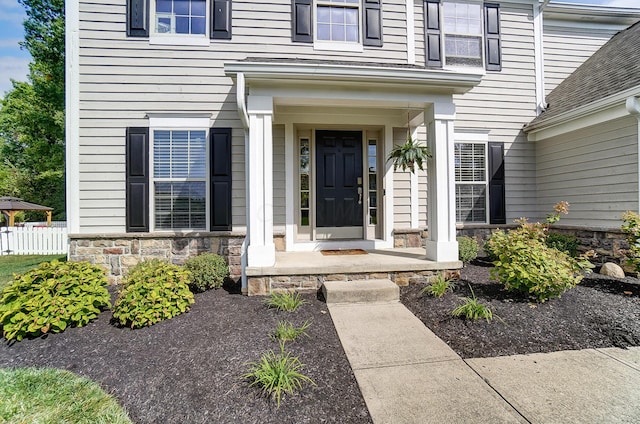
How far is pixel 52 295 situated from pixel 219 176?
8.44 feet

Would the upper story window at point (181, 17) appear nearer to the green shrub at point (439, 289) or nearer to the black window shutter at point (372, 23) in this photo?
the black window shutter at point (372, 23)

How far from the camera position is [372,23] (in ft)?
17.0

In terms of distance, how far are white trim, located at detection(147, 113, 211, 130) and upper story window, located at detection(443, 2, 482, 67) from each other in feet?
15.0

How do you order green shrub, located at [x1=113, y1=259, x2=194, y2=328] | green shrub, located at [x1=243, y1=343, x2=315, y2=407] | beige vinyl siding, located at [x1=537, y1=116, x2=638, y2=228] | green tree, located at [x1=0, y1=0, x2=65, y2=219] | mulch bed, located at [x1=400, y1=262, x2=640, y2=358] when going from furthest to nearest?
green tree, located at [x1=0, y1=0, x2=65, y2=219]
beige vinyl siding, located at [x1=537, y1=116, x2=638, y2=228]
green shrub, located at [x1=113, y1=259, x2=194, y2=328]
mulch bed, located at [x1=400, y1=262, x2=640, y2=358]
green shrub, located at [x1=243, y1=343, x2=315, y2=407]

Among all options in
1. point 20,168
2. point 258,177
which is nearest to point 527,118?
point 258,177

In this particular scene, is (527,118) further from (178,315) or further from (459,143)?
(178,315)

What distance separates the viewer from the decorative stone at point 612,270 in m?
4.23

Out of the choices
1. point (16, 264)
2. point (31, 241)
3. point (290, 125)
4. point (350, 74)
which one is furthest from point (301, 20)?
point (31, 241)

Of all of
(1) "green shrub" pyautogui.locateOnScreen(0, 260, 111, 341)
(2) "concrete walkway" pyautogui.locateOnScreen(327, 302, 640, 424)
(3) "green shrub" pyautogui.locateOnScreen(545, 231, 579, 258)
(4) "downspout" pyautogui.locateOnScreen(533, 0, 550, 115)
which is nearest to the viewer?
(2) "concrete walkway" pyautogui.locateOnScreen(327, 302, 640, 424)

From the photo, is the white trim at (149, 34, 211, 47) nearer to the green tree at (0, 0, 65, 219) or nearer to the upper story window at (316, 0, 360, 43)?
the upper story window at (316, 0, 360, 43)

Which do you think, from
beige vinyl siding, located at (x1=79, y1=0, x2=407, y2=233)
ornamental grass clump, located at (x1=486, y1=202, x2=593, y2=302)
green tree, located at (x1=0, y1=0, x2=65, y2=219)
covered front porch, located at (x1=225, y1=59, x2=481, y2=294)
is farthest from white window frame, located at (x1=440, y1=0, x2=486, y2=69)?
green tree, located at (x1=0, y1=0, x2=65, y2=219)

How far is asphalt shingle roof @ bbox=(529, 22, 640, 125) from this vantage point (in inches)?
179

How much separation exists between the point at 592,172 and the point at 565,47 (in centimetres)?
303

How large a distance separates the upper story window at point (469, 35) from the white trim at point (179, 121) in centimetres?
437
